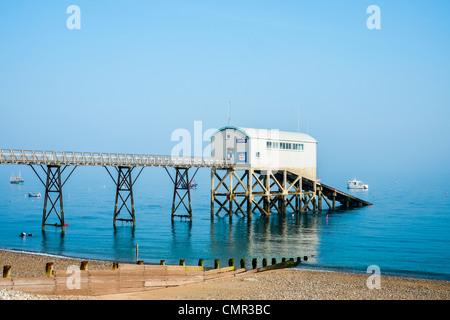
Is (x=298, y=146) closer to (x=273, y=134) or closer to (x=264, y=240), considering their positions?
(x=273, y=134)

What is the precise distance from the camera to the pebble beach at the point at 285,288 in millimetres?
18656

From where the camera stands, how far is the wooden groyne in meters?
17.0

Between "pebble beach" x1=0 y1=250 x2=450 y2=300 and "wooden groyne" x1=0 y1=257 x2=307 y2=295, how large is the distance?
394 mm

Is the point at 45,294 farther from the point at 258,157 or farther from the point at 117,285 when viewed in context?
the point at 258,157

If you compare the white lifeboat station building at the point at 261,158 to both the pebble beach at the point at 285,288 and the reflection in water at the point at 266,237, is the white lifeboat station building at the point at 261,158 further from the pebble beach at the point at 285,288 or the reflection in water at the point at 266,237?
the pebble beach at the point at 285,288

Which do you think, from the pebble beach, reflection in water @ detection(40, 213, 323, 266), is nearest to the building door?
reflection in water @ detection(40, 213, 323, 266)

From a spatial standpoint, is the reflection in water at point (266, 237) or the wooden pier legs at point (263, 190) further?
the wooden pier legs at point (263, 190)

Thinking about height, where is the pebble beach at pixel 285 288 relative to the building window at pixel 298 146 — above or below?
below

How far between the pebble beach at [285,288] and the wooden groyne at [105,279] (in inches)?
15.5

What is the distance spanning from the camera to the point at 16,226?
48906 millimetres

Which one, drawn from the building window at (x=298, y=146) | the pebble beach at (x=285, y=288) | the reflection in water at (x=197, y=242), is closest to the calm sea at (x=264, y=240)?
the reflection in water at (x=197, y=242)

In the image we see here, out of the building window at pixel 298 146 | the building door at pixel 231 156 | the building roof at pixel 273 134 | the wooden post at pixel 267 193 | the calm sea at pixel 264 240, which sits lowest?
the calm sea at pixel 264 240

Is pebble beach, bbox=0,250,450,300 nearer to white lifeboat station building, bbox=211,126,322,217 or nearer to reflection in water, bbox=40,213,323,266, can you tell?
reflection in water, bbox=40,213,323,266

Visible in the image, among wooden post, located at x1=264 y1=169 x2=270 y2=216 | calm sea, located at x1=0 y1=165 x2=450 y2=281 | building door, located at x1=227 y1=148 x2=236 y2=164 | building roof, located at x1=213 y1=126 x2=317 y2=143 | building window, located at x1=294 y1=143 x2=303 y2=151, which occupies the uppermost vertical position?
building roof, located at x1=213 y1=126 x2=317 y2=143
